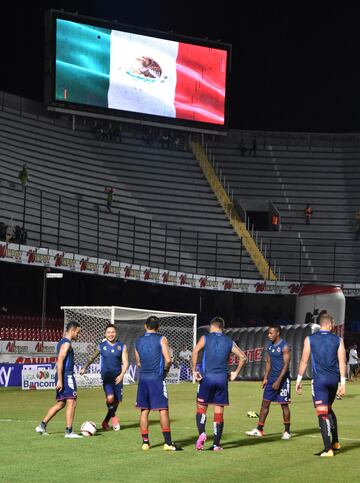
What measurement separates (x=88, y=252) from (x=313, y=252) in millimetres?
14575

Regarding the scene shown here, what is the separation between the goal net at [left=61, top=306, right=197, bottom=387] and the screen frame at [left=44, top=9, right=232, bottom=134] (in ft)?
55.8

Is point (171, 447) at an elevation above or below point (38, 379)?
above

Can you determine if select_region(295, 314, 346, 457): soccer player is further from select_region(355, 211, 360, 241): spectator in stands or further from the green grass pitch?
select_region(355, 211, 360, 241): spectator in stands

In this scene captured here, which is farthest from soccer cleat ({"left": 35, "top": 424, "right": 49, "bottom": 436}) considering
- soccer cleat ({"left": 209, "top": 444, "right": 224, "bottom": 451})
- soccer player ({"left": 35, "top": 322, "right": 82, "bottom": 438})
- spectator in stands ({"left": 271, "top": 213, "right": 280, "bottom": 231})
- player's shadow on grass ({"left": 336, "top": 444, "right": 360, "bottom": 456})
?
spectator in stands ({"left": 271, "top": 213, "right": 280, "bottom": 231})

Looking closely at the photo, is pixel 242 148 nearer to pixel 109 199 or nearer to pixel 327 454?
pixel 109 199

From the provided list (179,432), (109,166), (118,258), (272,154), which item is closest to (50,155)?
(109,166)

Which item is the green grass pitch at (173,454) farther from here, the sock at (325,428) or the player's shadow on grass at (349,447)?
the sock at (325,428)

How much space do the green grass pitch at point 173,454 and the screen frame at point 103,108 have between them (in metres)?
34.1

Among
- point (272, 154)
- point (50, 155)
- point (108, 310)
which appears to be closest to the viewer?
point (108, 310)

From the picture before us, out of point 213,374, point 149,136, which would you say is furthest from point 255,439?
point 149,136

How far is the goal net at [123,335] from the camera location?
36125 mm

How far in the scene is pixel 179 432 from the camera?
1770 centimetres

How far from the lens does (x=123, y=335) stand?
131 feet

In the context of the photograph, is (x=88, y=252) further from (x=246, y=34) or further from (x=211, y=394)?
(x=211, y=394)
